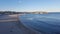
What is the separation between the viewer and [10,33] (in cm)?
1155

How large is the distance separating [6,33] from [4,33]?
200 millimetres

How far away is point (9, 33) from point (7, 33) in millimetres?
207

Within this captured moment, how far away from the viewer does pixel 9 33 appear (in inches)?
454

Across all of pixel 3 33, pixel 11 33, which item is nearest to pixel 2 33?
pixel 3 33

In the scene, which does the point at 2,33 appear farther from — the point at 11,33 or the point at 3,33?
the point at 11,33

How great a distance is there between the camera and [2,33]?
11602 mm

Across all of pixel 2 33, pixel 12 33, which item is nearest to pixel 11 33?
pixel 12 33

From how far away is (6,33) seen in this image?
11.6 meters

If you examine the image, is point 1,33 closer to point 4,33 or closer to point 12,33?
point 4,33

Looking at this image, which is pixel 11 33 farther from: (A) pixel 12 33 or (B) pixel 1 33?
(B) pixel 1 33

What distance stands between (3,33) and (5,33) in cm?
19

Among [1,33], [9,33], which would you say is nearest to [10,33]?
[9,33]

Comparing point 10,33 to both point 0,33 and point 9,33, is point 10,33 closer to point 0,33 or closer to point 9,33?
point 9,33

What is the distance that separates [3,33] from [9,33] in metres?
0.60
